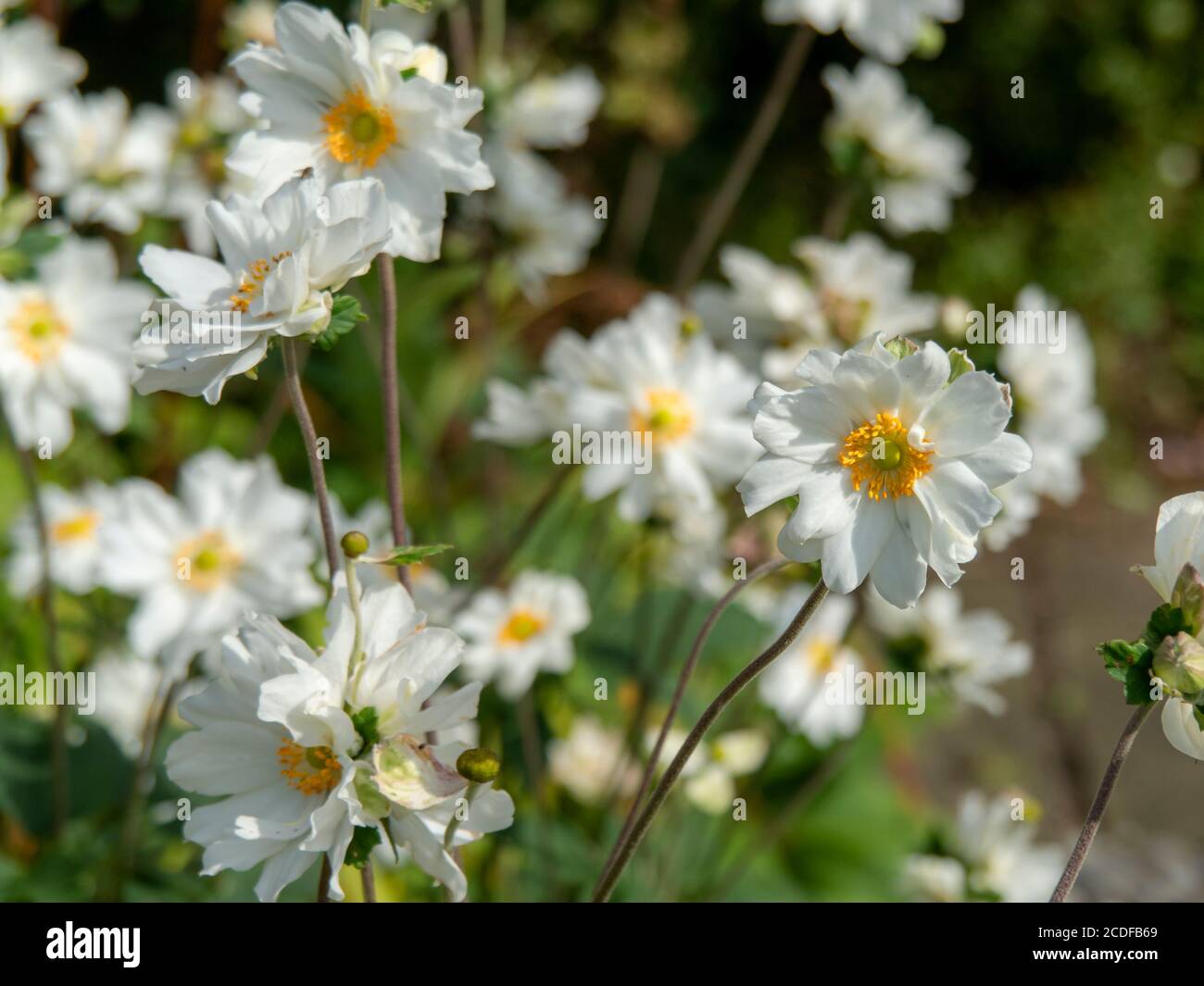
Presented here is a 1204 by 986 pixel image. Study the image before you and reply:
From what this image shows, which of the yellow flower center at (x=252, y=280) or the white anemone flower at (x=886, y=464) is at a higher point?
the yellow flower center at (x=252, y=280)

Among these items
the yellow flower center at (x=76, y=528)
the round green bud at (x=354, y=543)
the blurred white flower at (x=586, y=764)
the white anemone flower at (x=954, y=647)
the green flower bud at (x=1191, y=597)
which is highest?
the round green bud at (x=354, y=543)

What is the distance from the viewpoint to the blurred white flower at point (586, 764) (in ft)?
6.90

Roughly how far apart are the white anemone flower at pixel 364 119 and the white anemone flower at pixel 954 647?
965 mm

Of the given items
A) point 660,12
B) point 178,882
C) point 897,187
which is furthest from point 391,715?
point 660,12

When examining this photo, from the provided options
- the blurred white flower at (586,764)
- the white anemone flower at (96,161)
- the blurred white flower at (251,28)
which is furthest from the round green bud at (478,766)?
the blurred white flower at (251,28)

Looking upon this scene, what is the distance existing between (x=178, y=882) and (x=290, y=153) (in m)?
0.91

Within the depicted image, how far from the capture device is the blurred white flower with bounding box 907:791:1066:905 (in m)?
1.71

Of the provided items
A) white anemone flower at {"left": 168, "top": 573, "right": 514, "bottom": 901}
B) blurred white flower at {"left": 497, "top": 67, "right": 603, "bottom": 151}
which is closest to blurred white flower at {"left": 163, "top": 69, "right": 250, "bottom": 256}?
blurred white flower at {"left": 497, "top": 67, "right": 603, "bottom": 151}

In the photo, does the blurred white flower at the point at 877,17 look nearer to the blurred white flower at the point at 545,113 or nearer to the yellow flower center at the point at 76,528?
the blurred white flower at the point at 545,113

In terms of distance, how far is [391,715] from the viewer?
95cm

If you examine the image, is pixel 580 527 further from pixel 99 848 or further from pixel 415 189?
pixel 415 189

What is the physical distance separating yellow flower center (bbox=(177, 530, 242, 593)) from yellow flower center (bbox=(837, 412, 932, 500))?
94cm

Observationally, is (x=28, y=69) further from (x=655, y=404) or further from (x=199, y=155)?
(x=655, y=404)
